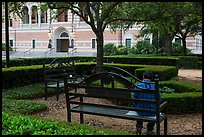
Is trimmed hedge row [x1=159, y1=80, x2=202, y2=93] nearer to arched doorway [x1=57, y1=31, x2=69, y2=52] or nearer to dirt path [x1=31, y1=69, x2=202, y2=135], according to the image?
dirt path [x1=31, y1=69, x2=202, y2=135]

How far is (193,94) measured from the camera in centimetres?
811

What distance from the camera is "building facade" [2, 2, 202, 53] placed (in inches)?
1848

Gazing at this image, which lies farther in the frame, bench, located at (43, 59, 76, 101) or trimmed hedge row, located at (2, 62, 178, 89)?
trimmed hedge row, located at (2, 62, 178, 89)

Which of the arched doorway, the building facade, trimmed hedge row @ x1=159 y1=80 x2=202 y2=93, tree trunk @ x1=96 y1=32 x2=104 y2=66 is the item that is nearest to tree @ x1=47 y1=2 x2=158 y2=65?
tree trunk @ x1=96 y1=32 x2=104 y2=66

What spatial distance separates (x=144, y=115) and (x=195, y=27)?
24301 millimetres

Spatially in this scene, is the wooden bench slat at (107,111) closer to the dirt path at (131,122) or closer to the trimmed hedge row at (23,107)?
the dirt path at (131,122)

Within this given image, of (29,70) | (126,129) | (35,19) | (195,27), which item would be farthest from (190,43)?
(126,129)

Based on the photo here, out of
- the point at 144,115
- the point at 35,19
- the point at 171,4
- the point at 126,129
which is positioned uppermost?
the point at 35,19

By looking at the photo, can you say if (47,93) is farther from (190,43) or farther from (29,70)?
(190,43)

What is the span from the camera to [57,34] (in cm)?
5428

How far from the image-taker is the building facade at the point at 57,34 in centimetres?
4694

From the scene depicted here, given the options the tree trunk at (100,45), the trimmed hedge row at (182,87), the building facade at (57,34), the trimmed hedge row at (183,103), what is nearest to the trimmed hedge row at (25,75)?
the tree trunk at (100,45)

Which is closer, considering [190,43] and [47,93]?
[47,93]

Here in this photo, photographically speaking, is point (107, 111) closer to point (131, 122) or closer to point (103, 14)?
point (131, 122)
